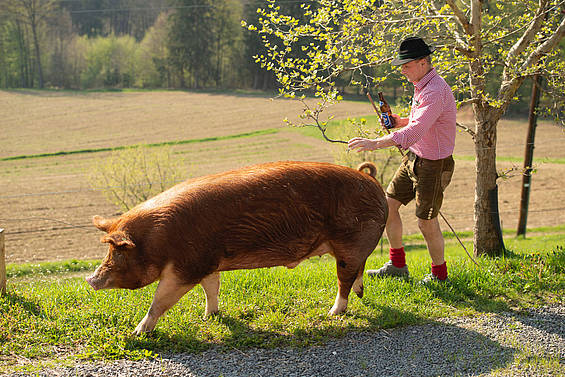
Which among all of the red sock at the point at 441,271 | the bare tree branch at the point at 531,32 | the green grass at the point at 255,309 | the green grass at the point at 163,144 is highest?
the bare tree branch at the point at 531,32

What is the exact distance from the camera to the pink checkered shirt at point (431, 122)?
4488 mm

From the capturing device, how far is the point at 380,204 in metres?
4.68

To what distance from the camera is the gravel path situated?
3.74m

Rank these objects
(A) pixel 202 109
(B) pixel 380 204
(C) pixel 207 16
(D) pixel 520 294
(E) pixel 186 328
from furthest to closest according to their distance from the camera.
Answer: (C) pixel 207 16 → (A) pixel 202 109 → (D) pixel 520 294 → (B) pixel 380 204 → (E) pixel 186 328

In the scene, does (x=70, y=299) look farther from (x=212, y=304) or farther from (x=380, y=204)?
(x=380, y=204)

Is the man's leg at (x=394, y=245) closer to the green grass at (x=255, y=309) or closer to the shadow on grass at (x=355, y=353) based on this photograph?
the green grass at (x=255, y=309)

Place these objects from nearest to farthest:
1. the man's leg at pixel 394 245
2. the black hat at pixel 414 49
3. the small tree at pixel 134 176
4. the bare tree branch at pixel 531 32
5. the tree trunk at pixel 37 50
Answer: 1. the black hat at pixel 414 49
2. the man's leg at pixel 394 245
3. the bare tree branch at pixel 531 32
4. the small tree at pixel 134 176
5. the tree trunk at pixel 37 50

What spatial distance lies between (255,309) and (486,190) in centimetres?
366

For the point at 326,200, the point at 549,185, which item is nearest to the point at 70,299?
the point at 326,200

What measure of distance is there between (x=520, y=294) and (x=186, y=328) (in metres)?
3.35

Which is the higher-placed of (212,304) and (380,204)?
(380,204)

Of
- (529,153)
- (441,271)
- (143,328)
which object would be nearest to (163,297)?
(143,328)

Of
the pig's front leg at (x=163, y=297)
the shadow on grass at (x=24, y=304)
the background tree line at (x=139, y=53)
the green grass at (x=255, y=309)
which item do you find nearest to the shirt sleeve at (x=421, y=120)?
the green grass at (x=255, y=309)

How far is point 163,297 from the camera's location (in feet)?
13.5
